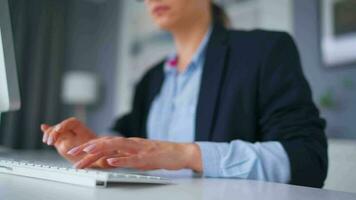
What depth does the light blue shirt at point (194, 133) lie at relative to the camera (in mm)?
626

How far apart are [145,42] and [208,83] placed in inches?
96.8

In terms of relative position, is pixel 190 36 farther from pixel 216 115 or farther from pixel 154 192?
pixel 154 192

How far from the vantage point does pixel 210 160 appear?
2.03 ft

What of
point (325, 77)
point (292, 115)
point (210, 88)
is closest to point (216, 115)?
point (210, 88)

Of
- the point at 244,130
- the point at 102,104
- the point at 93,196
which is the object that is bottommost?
the point at 102,104

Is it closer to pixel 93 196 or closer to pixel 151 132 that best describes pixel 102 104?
pixel 151 132

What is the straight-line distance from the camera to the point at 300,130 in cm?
71

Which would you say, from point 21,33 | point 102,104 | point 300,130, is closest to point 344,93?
point 300,130

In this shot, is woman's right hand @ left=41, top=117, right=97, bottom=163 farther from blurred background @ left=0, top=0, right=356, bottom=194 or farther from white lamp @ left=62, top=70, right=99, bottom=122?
white lamp @ left=62, top=70, right=99, bottom=122

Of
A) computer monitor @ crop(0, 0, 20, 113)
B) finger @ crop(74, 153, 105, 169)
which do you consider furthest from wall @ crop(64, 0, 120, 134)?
finger @ crop(74, 153, 105, 169)

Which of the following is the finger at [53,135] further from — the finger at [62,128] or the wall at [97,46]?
the wall at [97,46]

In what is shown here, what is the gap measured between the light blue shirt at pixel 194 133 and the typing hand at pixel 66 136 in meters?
0.24

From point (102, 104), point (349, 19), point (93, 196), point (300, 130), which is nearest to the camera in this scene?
point (93, 196)

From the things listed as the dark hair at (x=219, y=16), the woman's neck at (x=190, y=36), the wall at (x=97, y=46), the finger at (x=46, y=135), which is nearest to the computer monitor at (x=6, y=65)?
the finger at (x=46, y=135)
